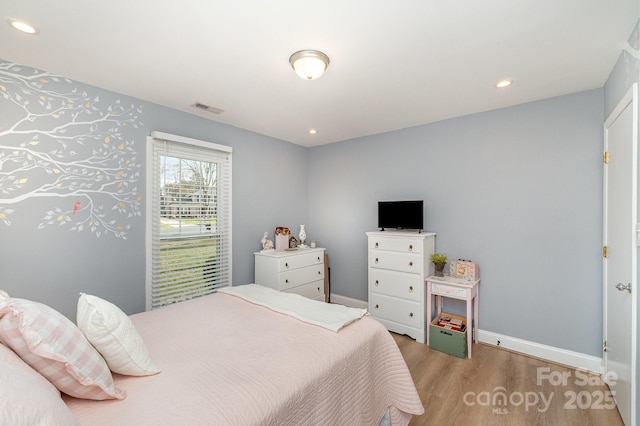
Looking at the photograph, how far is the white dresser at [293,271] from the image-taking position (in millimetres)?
3420

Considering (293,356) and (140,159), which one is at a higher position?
(140,159)

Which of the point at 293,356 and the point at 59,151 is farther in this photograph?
the point at 59,151

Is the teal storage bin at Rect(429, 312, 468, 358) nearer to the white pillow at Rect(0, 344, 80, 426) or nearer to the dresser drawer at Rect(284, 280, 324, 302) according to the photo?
the dresser drawer at Rect(284, 280, 324, 302)

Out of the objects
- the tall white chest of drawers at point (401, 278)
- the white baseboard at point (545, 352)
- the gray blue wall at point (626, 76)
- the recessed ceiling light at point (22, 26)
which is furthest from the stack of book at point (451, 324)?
the recessed ceiling light at point (22, 26)

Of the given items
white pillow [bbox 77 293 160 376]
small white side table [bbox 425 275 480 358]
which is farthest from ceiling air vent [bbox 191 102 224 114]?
small white side table [bbox 425 275 480 358]

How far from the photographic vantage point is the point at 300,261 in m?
3.66

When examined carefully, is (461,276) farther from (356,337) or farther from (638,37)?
(638,37)

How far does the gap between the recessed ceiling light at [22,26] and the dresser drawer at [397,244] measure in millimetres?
3335

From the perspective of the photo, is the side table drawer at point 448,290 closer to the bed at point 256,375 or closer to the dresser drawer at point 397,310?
the dresser drawer at point 397,310

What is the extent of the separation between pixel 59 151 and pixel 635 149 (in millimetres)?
4132

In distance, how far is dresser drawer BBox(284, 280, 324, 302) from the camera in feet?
11.9

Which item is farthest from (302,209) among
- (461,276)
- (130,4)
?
(130,4)

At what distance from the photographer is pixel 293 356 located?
1412 mm

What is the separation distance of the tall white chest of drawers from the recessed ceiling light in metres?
3.31
